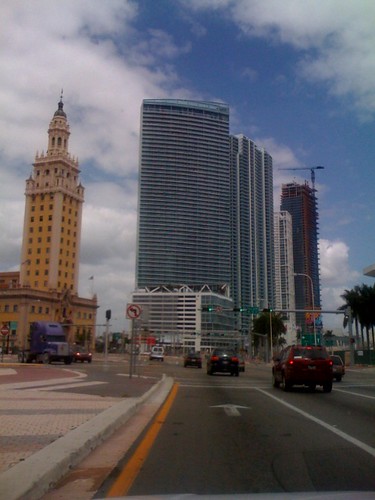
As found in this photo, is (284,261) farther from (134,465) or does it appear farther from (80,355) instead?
(134,465)

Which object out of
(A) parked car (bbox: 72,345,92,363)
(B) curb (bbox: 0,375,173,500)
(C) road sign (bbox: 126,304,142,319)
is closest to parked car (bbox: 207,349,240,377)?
(C) road sign (bbox: 126,304,142,319)

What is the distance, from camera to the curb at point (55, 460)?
5590 millimetres

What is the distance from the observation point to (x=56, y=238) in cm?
11919

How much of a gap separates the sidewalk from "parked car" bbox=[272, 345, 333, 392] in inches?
272

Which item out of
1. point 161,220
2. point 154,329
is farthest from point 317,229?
point 154,329

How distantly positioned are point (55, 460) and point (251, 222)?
146m

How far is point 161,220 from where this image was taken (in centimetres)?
16650

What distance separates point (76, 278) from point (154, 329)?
58463 millimetres

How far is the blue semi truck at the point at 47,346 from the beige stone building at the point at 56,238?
60.0m

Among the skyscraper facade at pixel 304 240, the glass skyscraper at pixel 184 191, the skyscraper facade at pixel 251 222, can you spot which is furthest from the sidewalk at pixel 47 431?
the glass skyscraper at pixel 184 191

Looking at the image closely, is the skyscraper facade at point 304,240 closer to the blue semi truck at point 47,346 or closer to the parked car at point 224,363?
the blue semi truck at point 47,346

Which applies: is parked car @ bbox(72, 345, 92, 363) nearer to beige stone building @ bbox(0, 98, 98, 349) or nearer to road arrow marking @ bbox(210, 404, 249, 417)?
road arrow marking @ bbox(210, 404, 249, 417)

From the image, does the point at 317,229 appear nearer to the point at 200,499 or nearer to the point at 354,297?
the point at 354,297

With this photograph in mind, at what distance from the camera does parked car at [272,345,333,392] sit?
2100 centimetres
